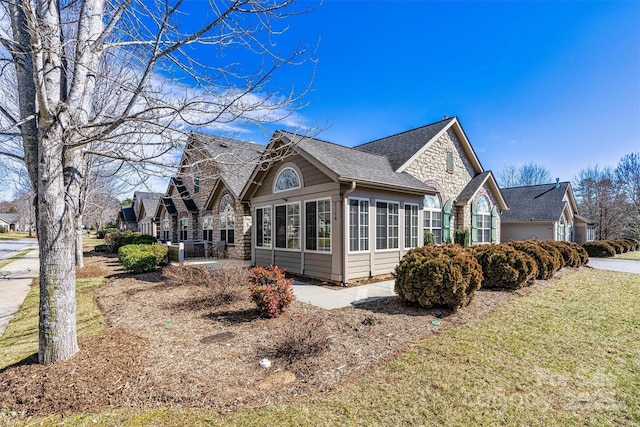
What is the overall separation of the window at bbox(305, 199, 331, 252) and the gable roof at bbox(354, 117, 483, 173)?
4754 mm

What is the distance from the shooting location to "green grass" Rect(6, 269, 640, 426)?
9.73 feet

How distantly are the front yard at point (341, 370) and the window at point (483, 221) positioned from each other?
1009cm

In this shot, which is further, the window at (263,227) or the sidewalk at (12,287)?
the window at (263,227)

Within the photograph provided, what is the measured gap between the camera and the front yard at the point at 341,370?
10.0ft

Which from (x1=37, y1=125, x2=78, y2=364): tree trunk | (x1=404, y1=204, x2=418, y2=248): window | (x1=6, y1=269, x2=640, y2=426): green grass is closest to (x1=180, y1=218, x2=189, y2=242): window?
(x1=404, y1=204, x2=418, y2=248): window

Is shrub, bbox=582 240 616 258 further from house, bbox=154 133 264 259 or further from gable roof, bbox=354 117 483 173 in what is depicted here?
house, bbox=154 133 264 259

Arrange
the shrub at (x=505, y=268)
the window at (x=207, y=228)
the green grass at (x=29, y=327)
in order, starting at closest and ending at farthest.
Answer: the green grass at (x=29, y=327)
the shrub at (x=505, y=268)
the window at (x=207, y=228)

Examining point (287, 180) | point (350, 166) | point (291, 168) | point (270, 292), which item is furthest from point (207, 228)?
point (270, 292)

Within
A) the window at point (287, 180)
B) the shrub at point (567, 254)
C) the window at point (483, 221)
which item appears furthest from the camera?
the window at point (483, 221)

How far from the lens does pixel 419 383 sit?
3.62m

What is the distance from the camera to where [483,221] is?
55.7 ft

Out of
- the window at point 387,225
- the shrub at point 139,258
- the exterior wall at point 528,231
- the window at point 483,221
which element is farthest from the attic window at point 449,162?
the shrub at point 139,258

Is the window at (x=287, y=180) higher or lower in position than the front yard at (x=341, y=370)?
higher

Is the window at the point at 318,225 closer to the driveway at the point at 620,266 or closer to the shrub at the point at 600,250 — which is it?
the driveway at the point at 620,266
